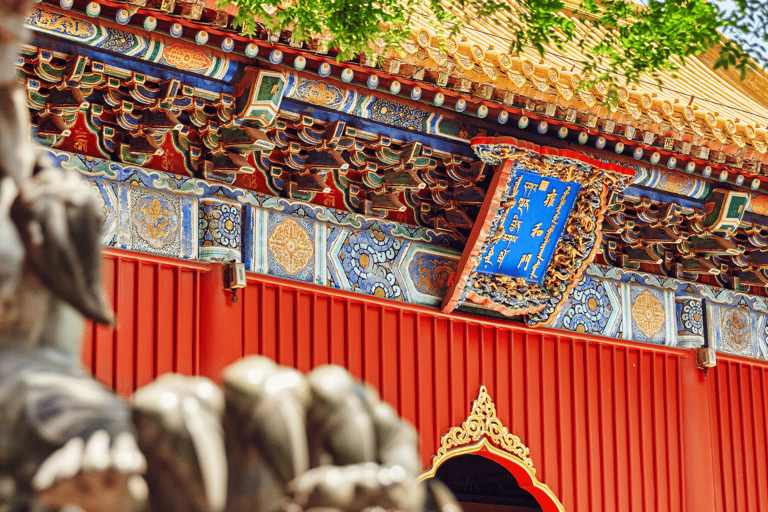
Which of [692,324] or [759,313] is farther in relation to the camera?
[759,313]

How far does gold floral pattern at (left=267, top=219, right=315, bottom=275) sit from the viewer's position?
584 cm

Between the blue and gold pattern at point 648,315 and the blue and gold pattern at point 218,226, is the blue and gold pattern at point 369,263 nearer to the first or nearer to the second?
the blue and gold pattern at point 218,226

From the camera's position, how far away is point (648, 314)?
745cm

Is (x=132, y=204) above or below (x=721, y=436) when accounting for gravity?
above

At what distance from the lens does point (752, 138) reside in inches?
270

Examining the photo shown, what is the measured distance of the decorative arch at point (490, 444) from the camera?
6.29 metres

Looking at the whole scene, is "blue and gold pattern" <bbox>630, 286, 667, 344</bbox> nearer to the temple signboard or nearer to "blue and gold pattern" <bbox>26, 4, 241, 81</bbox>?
the temple signboard

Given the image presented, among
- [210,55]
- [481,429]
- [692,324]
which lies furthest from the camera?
[692,324]

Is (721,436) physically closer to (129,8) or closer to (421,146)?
(421,146)

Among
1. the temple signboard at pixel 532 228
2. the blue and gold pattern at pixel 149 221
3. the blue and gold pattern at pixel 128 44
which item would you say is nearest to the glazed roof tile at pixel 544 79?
the temple signboard at pixel 532 228

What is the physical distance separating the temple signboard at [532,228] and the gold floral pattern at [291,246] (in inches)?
36.6

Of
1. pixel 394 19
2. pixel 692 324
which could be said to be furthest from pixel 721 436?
pixel 394 19

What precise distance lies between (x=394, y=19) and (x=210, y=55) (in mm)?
1014

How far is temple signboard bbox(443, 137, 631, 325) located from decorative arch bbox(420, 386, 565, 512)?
0.60m
